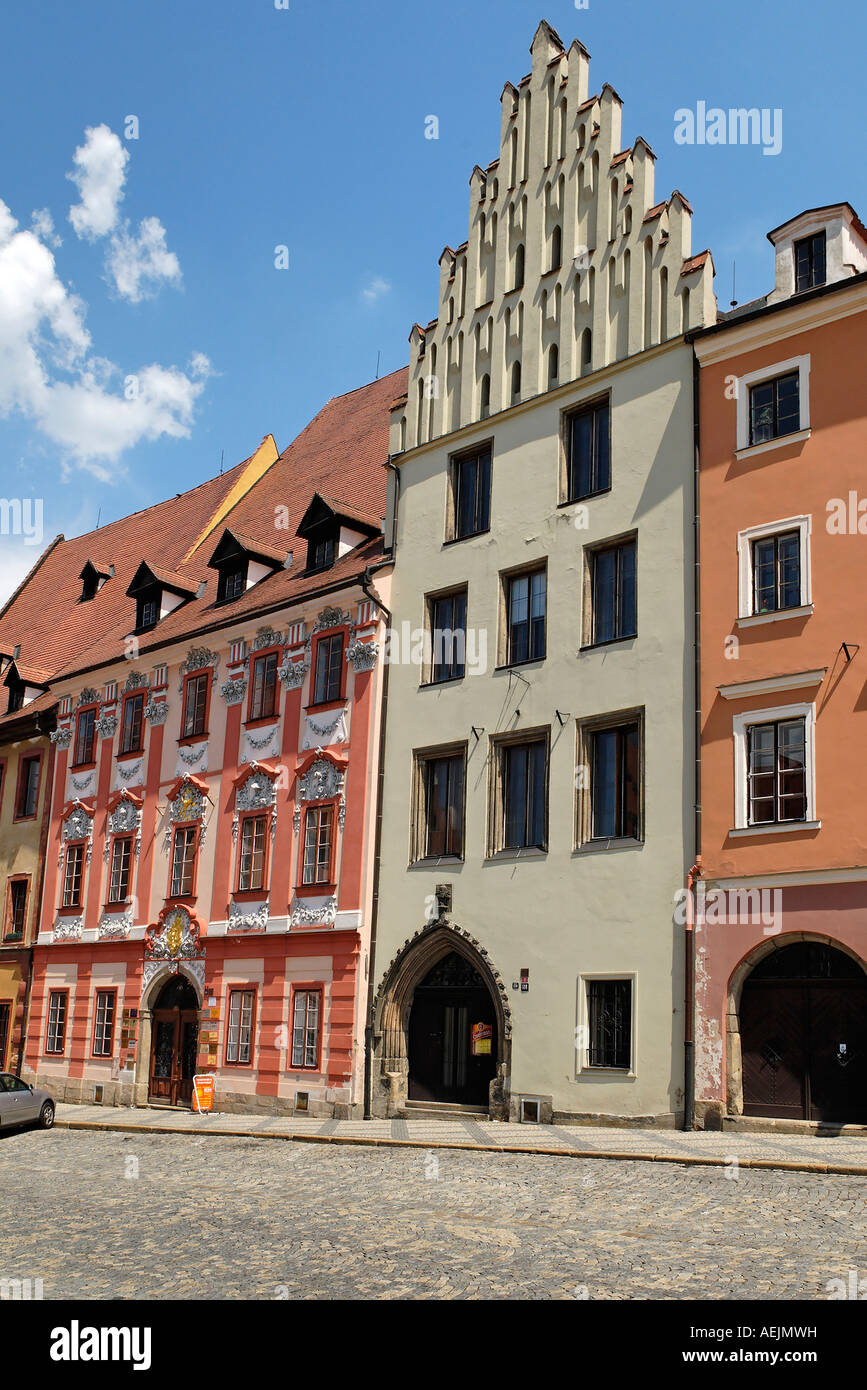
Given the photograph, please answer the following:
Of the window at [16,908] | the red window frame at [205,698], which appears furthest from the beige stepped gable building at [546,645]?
the window at [16,908]

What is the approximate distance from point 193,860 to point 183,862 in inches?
17.6

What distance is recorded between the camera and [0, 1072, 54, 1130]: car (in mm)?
24641

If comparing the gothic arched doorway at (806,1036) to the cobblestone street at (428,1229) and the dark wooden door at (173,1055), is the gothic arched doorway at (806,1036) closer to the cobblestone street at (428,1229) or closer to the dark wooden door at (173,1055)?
the cobblestone street at (428,1229)

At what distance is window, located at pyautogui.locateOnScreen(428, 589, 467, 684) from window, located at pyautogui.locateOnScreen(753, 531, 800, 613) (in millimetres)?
6559

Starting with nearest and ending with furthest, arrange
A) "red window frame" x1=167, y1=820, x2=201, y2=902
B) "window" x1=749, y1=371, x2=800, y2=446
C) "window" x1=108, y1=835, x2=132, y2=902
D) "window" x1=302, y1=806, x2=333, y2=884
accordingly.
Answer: "window" x1=749, y1=371, x2=800, y2=446
"window" x1=302, y1=806, x2=333, y2=884
"red window frame" x1=167, y1=820, x2=201, y2=902
"window" x1=108, y1=835, x2=132, y2=902

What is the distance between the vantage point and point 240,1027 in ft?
94.2

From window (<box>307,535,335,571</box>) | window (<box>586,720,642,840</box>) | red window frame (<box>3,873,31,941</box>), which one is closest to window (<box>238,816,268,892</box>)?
window (<box>307,535,335,571</box>)

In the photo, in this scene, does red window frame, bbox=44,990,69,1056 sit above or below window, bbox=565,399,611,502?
below

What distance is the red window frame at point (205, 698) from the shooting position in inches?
1247

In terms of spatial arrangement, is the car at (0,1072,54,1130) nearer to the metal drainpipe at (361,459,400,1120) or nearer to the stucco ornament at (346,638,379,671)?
the metal drainpipe at (361,459,400,1120)

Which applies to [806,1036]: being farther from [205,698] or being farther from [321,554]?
[205,698]

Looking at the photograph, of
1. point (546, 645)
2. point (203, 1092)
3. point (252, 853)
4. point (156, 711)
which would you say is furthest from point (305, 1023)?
point (156, 711)
